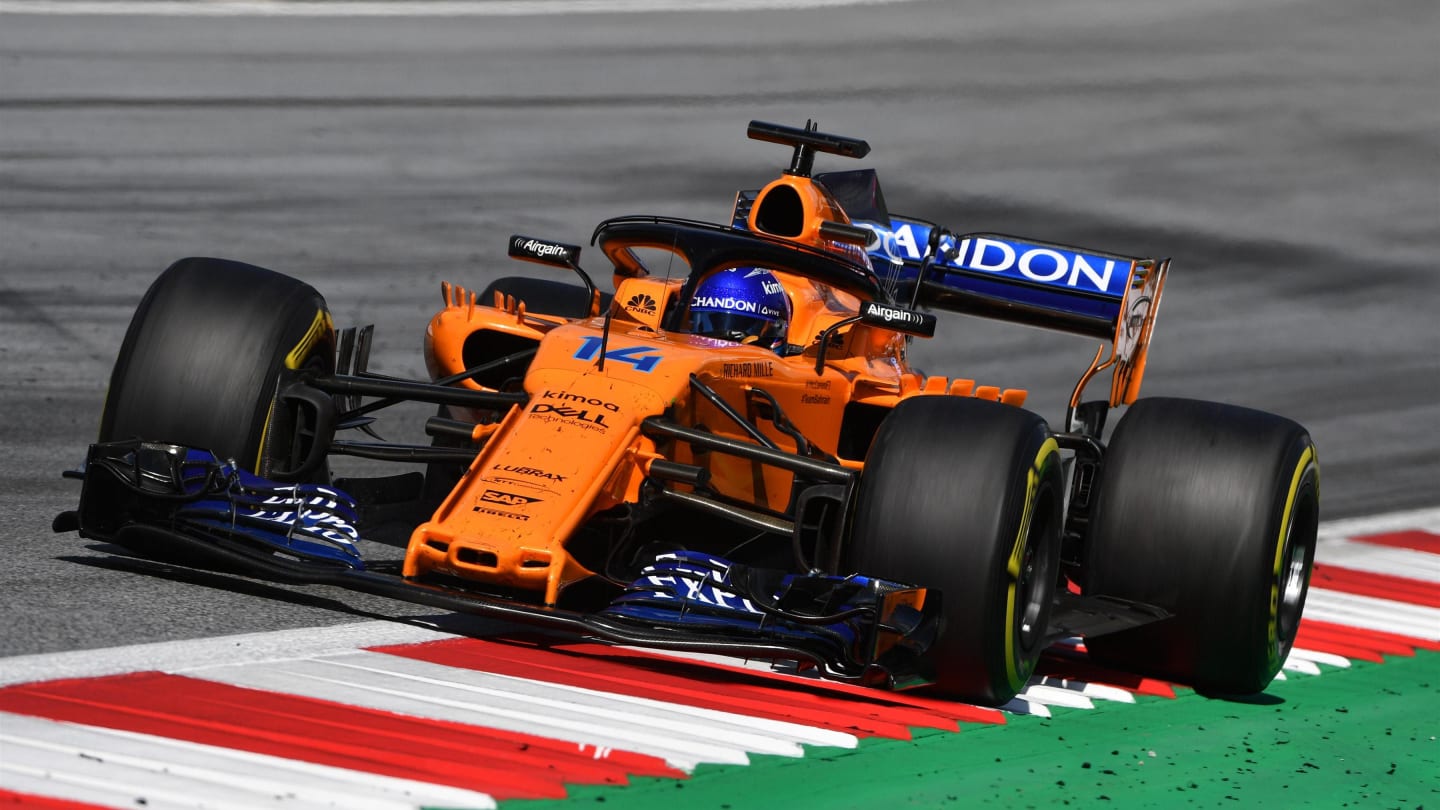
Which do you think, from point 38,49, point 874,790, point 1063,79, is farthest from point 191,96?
point 874,790

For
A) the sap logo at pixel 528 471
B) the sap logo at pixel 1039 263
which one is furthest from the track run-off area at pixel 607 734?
the sap logo at pixel 1039 263

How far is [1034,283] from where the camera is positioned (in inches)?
337

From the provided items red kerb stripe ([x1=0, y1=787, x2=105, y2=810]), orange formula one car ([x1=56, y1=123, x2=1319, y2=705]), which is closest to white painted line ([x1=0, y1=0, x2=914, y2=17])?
orange formula one car ([x1=56, y1=123, x2=1319, y2=705])

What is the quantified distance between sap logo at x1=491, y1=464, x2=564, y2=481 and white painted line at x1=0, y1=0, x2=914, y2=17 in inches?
679

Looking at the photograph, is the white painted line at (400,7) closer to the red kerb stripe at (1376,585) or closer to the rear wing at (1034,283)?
the rear wing at (1034,283)

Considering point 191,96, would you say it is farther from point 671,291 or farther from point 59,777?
point 59,777

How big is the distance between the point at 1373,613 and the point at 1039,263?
2.13 metres

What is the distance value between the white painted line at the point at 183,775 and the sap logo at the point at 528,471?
1.65 metres

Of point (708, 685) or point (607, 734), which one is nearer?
point (607, 734)

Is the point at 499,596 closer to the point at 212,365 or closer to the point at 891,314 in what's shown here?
the point at 212,365

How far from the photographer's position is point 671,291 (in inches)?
295

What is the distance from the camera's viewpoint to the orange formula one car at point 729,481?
5473 mm

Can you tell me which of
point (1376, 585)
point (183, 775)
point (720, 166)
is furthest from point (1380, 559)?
point (720, 166)

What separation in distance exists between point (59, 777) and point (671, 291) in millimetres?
3970
